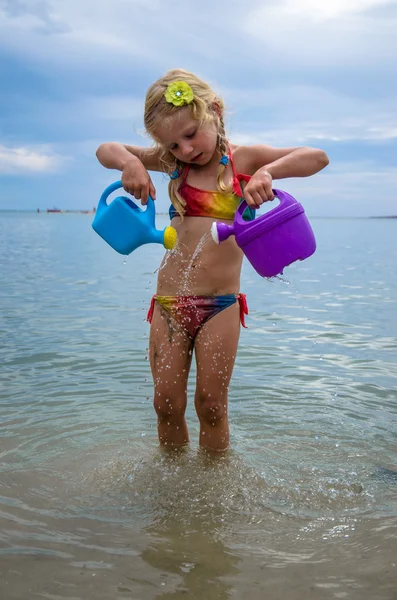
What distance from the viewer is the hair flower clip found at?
2928 millimetres

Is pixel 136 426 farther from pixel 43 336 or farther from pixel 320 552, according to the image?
pixel 43 336

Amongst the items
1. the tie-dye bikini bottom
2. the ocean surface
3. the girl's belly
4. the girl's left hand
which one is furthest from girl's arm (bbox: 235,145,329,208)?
the ocean surface

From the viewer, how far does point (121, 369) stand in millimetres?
5629

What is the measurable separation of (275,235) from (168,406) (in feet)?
3.39

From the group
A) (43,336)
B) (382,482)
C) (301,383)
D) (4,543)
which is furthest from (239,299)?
(43,336)

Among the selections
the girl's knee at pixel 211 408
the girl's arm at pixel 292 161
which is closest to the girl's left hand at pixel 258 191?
the girl's arm at pixel 292 161

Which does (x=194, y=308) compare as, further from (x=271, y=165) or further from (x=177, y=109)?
(x=177, y=109)

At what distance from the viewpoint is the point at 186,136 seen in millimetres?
2988

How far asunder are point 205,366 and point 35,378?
2.45 meters

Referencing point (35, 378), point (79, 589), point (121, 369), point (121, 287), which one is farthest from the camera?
point (121, 287)

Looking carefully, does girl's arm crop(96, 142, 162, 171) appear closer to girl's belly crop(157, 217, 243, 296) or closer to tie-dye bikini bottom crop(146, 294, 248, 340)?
girl's belly crop(157, 217, 243, 296)

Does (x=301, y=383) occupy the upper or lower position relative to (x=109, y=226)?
lower

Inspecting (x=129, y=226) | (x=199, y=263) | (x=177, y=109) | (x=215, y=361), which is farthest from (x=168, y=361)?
(x=177, y=109)

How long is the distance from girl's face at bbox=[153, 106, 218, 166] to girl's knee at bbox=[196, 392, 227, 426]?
1127 millimetres
